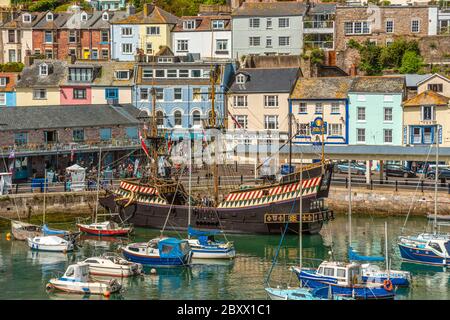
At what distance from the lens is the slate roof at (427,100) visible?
6838cm

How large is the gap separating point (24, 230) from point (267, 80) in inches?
1100

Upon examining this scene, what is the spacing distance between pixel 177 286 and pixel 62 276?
4.88 metres

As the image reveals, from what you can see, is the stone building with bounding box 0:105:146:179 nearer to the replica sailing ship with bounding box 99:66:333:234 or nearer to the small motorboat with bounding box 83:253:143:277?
the replica sailing ship with bounding box 99:66:333:234

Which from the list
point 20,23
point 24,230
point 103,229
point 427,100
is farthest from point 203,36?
point 24,230

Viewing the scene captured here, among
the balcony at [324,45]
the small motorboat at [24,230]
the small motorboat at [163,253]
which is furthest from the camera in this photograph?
the balcony at [324,45]

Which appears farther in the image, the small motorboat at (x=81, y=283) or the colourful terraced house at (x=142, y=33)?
the colourful terraced house at (x=142, y=33)

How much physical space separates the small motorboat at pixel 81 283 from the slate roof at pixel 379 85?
3393cm

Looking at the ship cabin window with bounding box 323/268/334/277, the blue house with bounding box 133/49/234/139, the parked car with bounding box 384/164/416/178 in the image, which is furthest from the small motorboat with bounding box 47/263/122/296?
the blue house with bounding box 133/49/234/139

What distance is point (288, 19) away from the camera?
86.2 metres

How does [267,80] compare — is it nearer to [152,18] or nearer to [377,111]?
[377,111]

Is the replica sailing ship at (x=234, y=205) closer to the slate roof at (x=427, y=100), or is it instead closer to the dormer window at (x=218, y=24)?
the slate roof at (x=427, y=100)

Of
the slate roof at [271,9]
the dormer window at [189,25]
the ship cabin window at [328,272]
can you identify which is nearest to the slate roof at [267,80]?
the slate roof at [271,9]

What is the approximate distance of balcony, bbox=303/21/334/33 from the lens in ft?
283
